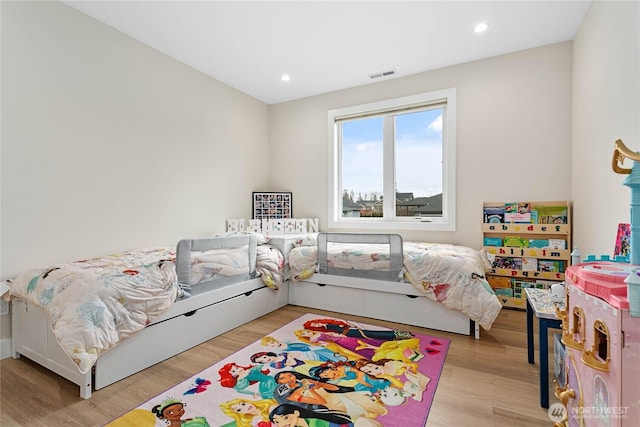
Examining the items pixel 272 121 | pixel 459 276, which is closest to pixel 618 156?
pixel 459 276

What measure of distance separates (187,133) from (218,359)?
2301mm

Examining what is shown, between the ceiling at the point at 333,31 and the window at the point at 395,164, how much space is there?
Result: 488 millimetres

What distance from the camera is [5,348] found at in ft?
6.56

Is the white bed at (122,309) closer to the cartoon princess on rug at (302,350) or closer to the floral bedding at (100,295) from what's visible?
the floral bedding at (100,295)

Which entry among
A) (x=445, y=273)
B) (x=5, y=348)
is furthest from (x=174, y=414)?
(x=445, y=273)

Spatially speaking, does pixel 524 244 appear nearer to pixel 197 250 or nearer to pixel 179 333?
pixel 197 250

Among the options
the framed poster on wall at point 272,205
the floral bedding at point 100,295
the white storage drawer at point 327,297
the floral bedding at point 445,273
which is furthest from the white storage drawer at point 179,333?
the framed poster on wall at point 272,205

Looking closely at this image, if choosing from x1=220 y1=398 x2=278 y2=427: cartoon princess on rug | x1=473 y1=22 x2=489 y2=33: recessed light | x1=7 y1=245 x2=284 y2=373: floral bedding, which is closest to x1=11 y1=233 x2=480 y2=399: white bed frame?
x1=7 y1=245 x2=284 y2=373: floral bedding

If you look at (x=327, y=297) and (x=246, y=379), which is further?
(x=327, y=297)

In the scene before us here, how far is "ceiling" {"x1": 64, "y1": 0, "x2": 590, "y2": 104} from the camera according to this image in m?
2.28

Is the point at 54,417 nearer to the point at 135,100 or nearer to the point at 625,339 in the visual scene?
the point at 625,339

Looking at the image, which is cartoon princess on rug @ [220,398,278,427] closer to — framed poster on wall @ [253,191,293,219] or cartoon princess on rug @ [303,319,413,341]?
cartoon princess on rug @ [303,319,413,341]

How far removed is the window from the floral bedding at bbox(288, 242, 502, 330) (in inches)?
32.6

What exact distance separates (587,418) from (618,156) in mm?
841
